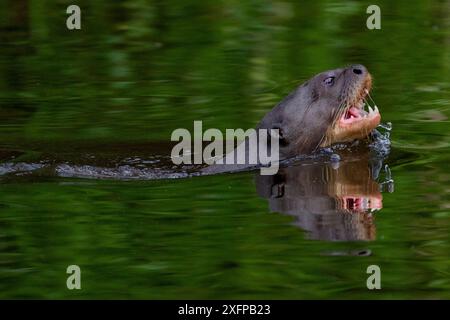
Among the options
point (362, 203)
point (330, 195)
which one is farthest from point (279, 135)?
point (362, 203)

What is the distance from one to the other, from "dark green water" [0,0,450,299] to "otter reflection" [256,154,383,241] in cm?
4

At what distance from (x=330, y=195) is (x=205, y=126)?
8.02 ft

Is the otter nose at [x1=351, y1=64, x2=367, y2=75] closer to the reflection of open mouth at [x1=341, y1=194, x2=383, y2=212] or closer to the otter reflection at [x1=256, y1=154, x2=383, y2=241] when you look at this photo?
the otter reflection at [x1=256, y1=154, x2=383, y2=241]

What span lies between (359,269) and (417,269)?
279mm

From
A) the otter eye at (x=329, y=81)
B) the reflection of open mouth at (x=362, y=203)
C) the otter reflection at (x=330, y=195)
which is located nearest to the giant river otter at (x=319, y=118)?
the otter eye at (x=329, y=81)

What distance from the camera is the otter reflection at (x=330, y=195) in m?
6.54

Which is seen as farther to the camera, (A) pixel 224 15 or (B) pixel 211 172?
(A) pixel 224 15

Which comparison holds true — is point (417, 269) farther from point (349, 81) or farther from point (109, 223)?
point (349, 81)

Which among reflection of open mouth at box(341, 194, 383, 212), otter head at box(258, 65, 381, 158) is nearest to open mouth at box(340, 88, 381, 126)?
otter head at box(258, 65, 381, 158)

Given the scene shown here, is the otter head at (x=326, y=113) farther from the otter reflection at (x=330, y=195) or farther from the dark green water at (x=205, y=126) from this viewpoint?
the dark green water at (x=205, y=126)

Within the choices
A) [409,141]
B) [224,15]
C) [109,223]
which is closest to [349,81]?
[409,141]

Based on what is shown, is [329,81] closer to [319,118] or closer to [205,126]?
[319,118]

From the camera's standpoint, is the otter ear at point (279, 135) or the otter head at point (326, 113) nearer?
the otter head at point (326, 113)
